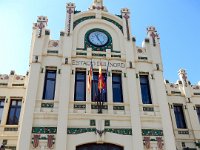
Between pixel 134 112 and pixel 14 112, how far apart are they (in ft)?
29.2

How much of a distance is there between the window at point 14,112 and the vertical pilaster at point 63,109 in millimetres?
4367

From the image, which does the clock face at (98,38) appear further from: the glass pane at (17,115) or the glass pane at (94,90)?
the glass pane at (17,115)

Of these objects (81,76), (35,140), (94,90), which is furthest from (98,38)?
(35,140)

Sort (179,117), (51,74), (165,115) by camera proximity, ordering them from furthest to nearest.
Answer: (179,117) → (51,74) → (165,115)

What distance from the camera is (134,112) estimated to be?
1831cm

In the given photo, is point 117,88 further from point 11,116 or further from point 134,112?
point 11,116

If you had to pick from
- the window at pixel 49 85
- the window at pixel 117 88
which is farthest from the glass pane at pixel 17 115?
the window at pixel 117 88

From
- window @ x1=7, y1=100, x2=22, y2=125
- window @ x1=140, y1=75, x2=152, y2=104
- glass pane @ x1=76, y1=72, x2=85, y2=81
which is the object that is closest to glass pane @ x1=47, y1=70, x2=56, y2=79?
glass pane @ x1=76, y1=72, x2=85, y2=81

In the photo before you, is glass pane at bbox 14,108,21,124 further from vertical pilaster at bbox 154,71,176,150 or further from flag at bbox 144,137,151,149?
vertical pilaster at bbox 154,71,176,150

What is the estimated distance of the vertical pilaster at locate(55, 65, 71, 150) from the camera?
16562mm

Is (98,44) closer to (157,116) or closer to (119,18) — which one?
(119,18)

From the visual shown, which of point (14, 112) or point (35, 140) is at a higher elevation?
point (14, 112)

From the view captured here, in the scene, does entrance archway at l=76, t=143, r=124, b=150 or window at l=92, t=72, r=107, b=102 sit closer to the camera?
entrance archway at l=76, t=143, r=124, b=150

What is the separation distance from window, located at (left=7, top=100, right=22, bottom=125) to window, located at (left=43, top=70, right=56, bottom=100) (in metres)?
3.29
